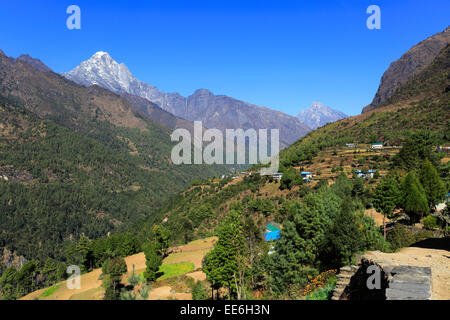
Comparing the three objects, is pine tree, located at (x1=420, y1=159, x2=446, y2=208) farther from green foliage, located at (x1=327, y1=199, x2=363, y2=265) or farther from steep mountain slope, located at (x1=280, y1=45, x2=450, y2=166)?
steep mountain slope, located at (x1=280, y1=45, x2=450, y2=166)

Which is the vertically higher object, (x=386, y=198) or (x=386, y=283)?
(x=386, y=198)

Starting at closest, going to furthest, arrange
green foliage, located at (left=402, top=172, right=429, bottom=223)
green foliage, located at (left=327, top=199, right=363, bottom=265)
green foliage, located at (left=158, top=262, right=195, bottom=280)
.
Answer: green foliage, located at (left=327, top=199, right=363, bottom=265), green foliage, located at (left=402, top=172, right=429, bottom=223), green foliage, located at (left=158, top=262, right=195, bottom=280)

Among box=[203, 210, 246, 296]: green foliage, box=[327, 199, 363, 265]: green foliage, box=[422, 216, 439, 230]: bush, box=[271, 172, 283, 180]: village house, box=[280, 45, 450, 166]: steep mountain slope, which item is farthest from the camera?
box=[280, 45, 450, 166]: steep mountain slope

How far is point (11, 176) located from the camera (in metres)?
179

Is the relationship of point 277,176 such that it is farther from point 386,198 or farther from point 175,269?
point 386,198

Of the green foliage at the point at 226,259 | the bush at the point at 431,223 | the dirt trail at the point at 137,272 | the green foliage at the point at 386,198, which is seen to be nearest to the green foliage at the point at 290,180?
the dirt trail at the point at 137,272

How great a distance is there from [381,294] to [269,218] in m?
56.5

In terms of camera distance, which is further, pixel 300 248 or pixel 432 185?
pixel 432 185

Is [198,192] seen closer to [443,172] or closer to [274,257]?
[443,172]

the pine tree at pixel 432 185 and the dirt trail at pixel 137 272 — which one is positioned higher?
the pine tree at pixel 432 185

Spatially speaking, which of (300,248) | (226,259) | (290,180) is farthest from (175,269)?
(290,180)

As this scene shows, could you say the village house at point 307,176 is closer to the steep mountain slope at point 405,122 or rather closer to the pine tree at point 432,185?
the steep mountain slope at point 405,122

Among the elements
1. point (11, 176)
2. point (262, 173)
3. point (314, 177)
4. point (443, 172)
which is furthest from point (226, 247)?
Answer: point (11, 176)

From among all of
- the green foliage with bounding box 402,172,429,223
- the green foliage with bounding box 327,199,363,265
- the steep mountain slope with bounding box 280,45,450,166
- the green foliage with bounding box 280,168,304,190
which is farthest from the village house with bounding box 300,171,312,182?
the green foliage with bounding box 327,199,363,265
